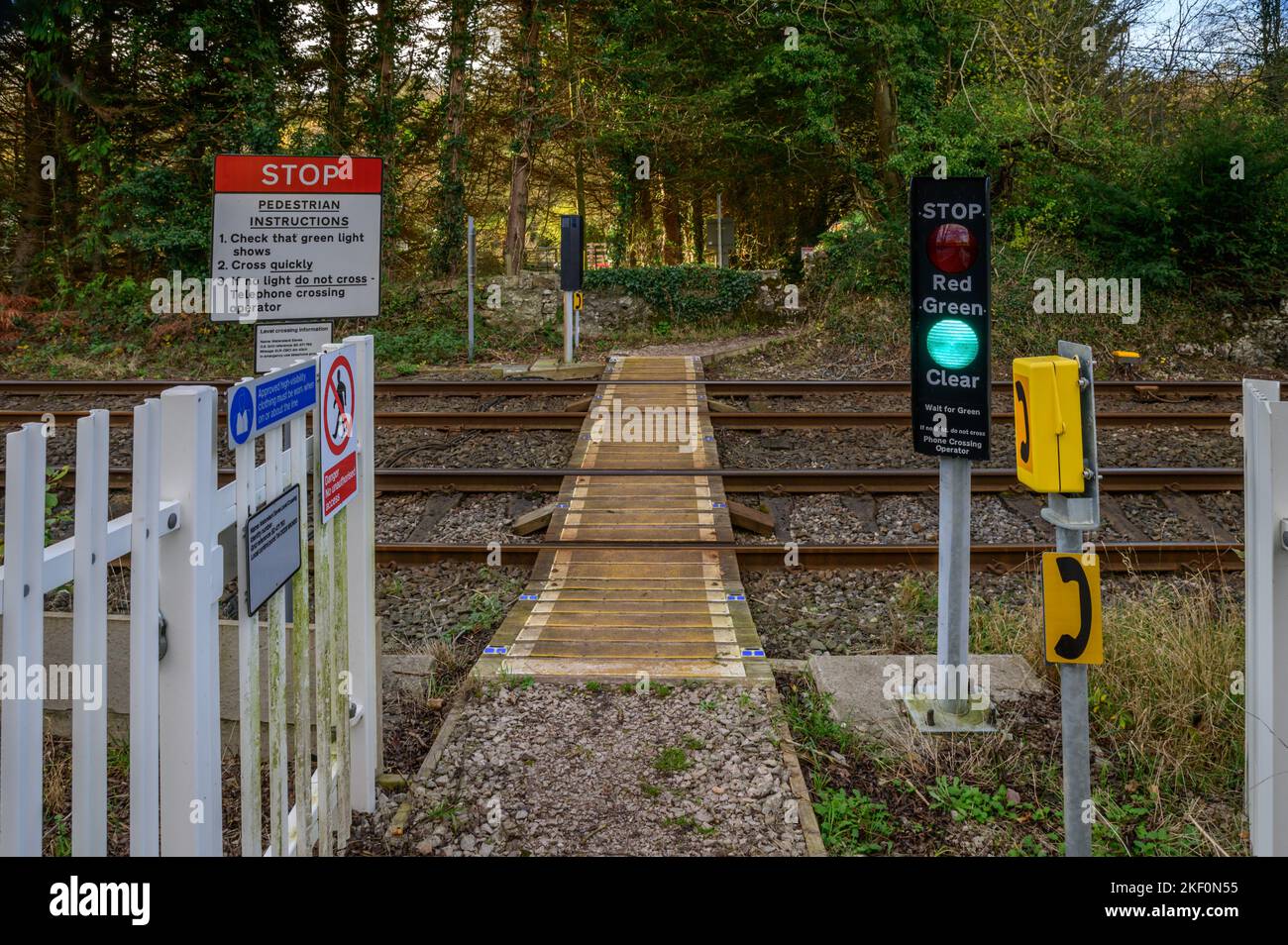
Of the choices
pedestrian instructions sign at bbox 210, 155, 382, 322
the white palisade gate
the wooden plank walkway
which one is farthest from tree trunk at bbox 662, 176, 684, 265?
the white palisade gate

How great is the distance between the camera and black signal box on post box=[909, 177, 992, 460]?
13.5ft

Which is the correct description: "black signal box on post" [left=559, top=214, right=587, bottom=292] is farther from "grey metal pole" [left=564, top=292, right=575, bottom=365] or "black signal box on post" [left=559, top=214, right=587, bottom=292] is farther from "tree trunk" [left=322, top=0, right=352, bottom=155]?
"tree trunk" [left=322, top=0, right=352, bottom=155]

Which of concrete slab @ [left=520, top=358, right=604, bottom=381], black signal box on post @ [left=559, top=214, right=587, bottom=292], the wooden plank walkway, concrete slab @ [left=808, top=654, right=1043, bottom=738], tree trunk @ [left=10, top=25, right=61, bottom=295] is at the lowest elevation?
concrete slab @ [left=808, top=654, right=1043, bottom=738]

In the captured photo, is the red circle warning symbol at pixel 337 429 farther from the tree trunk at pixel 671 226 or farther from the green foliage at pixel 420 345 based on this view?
the tree trunk at pixel 671 226

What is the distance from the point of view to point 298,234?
17.1 ft

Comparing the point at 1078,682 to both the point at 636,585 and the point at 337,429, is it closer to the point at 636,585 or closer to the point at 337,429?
the point at 337,429

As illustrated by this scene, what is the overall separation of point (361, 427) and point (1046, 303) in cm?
1604

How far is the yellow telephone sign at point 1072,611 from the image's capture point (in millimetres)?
2777

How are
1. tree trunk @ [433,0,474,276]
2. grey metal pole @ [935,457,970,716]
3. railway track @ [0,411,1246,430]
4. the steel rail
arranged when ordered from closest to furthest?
1. grey metal pole @ [935,457,970,716]
2. the steel rail
3. railway track @ [0,411,1246,430]
4. tree trunk @ [433,0,474,276]

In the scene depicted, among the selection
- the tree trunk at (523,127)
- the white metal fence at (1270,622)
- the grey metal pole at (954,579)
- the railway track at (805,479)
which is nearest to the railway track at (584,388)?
the railway track at (805,479)

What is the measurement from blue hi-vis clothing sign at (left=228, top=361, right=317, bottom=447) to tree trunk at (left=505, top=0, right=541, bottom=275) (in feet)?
60.2

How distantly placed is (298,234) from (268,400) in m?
2.68

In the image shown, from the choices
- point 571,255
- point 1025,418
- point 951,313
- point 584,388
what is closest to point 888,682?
point 951,313
